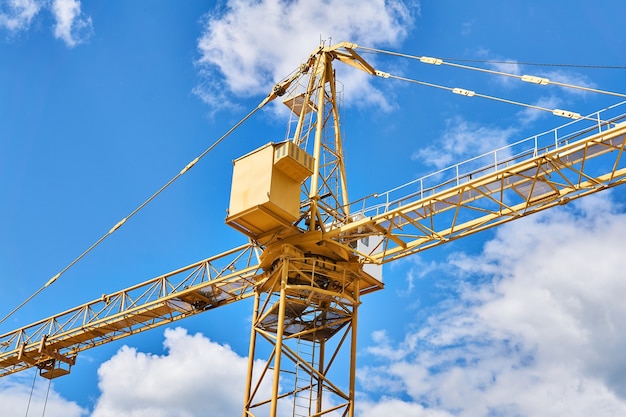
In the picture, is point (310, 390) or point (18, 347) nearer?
point (310, 390)

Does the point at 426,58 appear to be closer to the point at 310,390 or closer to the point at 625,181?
the point at 625,181

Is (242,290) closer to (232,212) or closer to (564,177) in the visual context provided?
(232,212)

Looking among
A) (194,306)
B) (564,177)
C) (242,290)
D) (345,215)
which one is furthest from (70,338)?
(564,177)

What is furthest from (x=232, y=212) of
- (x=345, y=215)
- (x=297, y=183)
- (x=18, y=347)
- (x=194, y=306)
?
(x=18, y=347)

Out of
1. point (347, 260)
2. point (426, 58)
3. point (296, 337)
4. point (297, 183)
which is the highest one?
point (426, 58)

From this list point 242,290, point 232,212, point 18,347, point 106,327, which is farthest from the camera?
point 18,347

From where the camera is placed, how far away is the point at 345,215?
3631cm

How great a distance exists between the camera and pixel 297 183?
3416cm

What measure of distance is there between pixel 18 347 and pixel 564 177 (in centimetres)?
3774

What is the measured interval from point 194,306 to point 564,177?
863 inches

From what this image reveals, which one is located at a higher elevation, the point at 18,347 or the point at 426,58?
the point at 426,58

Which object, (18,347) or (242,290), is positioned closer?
(242,290)

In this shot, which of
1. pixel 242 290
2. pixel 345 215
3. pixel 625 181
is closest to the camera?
pixel 625 181

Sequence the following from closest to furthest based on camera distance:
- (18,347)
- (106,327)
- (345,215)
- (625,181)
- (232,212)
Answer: (625,181) → (232,212) → (345,215) → (106,327) → (18,347)
